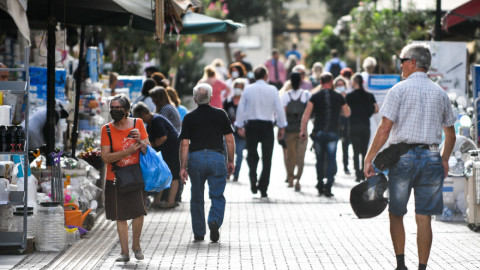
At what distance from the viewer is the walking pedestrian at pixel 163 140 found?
42.5ft

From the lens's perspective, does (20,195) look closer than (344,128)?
Yes

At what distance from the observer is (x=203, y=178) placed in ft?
35.5

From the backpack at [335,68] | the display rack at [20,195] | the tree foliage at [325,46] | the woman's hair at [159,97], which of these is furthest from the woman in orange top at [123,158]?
the tree foliage at [325,46]

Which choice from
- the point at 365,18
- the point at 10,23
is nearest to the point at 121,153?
the point at 10,23

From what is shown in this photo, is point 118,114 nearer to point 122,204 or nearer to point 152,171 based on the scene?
point 152,171

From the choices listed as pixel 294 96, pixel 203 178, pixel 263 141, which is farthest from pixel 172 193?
pixel 294 96

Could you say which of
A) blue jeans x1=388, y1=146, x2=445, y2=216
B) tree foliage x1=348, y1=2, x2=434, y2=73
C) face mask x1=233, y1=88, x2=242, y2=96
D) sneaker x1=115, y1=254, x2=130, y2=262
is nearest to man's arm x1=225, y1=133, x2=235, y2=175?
sneaker x1=115, y1=254, x2=130, y2=262

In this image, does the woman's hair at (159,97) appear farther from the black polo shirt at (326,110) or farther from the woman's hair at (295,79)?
the woman's hair at (295,79)

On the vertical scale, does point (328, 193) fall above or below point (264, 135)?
below

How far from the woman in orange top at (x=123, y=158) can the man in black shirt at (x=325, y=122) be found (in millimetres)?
6162

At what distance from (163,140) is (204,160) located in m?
2.45

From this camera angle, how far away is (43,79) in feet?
45.0

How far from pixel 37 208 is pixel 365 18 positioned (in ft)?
56.2

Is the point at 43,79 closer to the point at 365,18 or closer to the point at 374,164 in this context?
the point at 374,164
